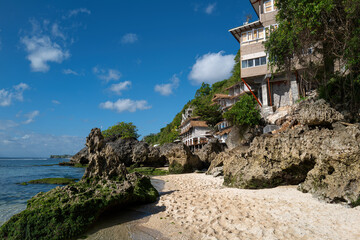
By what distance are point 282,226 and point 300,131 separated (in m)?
6.05

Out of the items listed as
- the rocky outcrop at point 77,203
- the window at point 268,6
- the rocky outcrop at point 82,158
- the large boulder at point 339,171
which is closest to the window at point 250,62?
the window at point 268,6

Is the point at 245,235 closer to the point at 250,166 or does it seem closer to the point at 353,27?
the point at 250,166

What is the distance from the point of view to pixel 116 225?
6.23 m

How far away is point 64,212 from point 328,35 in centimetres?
1771

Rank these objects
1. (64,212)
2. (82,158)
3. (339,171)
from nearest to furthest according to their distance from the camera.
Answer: (64,212)
(339,171)
(82,158)

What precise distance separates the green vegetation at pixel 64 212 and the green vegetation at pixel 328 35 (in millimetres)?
14289

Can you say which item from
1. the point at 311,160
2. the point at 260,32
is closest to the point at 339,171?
the point at 311,160

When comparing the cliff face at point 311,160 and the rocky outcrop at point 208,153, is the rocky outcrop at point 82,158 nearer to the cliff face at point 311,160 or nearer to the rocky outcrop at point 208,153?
the rocky outcrop at point 208,153

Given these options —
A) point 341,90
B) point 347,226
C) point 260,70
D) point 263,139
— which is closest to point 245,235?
point 347,226

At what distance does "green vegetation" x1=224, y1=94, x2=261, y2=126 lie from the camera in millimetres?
28469

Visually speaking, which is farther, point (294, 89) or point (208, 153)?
point (294, 89)

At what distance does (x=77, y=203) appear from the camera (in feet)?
19.5

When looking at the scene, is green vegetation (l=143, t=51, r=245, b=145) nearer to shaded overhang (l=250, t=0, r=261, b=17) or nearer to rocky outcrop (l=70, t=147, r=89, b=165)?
shaded overhang (l=250, t=0, r=261, b=17)

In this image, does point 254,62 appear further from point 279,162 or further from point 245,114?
point 279,162
